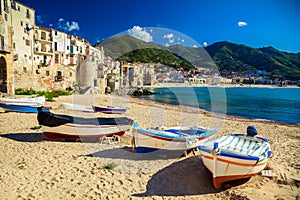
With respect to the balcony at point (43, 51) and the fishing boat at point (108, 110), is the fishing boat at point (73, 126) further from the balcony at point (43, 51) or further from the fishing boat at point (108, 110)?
the balcony at point (43, 51)

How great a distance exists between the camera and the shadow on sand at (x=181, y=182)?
5.32 m

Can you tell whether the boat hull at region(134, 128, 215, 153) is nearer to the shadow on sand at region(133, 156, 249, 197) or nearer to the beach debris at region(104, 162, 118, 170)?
the shadow on sand at region(133, 156, 249, 197)

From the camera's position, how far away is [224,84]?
13650cm

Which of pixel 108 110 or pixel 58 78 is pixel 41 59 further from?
pixel 108 110

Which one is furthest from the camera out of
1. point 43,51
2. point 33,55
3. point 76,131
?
point 43,51

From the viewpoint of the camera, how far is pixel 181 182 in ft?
19.0

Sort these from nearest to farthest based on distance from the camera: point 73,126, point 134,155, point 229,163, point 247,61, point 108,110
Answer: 1. point 229,163
2. point 134,155
3. point 73,126
4. point 108,110
5. point 247,61

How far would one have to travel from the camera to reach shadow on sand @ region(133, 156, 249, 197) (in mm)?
5324

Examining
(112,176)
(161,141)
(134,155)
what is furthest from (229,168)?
(134,155)

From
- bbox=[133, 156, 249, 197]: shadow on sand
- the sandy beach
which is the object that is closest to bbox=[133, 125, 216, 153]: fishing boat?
the sandy beach

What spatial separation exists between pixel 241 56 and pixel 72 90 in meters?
193

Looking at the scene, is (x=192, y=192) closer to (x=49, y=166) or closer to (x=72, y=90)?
(x=49, y=166)

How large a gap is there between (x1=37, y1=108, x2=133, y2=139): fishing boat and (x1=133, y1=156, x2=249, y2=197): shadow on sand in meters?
3.66

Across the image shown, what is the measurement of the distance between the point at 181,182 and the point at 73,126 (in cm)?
535
